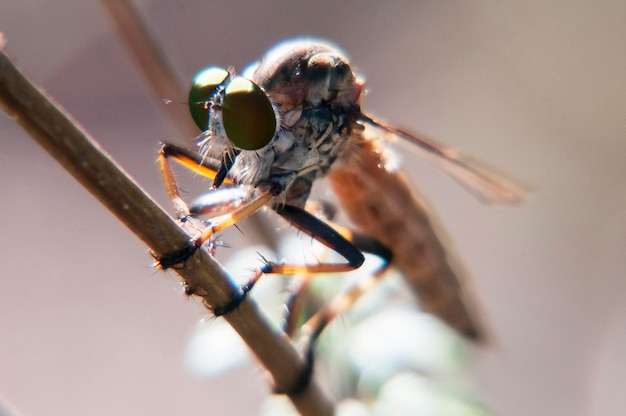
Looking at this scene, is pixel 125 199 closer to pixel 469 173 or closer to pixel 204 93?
pixel 204 93

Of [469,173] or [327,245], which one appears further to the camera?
[469,173]

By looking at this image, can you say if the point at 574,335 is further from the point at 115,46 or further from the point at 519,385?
the point at 115,46

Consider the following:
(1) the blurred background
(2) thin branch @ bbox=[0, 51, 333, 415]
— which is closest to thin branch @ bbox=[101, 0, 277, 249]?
(2) thin branch @ bbox=[0, 51, 333, 415]

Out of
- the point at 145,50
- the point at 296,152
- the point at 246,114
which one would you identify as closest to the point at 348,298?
the point at 296,152

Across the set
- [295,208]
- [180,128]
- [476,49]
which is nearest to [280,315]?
[295,208]

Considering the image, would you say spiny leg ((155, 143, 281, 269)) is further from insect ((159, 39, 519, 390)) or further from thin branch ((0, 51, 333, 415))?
thin branch ((0, 51, 333, 415))

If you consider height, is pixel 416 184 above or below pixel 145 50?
above
